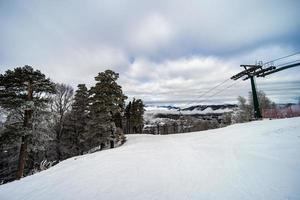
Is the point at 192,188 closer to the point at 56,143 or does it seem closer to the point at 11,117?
the point at 11,117

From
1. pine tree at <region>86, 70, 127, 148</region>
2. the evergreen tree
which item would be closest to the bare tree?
pine tree at <region>86, 70, 127, 148</region>

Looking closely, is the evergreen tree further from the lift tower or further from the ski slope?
the ski slope

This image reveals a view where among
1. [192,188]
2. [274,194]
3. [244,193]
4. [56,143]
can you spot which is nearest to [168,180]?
[192,188]

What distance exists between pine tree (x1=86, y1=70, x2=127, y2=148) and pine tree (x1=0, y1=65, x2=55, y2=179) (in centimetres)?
625

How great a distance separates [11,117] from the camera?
12.5 metres

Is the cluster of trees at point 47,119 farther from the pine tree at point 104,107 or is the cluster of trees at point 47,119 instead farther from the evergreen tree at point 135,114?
the evergreen tree at point 135,114

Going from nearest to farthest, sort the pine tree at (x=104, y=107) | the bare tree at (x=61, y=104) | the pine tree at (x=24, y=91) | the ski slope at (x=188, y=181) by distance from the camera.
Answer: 1. the ski slope at (x=188, y=181)
2. the pine tree at (x=24, y=91)
3. the pine tree at (x=104, y=107)
4. the bare tree at (x=61, y=104)

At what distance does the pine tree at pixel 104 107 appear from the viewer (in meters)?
18.2

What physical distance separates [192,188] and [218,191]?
61 cm

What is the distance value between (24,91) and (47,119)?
2.68 meters

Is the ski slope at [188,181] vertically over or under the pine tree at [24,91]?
under

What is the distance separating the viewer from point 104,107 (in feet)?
61.3

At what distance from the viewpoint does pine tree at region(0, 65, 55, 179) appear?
11352 millimetres

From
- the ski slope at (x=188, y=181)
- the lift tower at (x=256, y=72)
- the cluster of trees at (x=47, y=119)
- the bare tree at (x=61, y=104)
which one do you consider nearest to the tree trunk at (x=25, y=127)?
the cluster of trees at (x=47, y=119)
